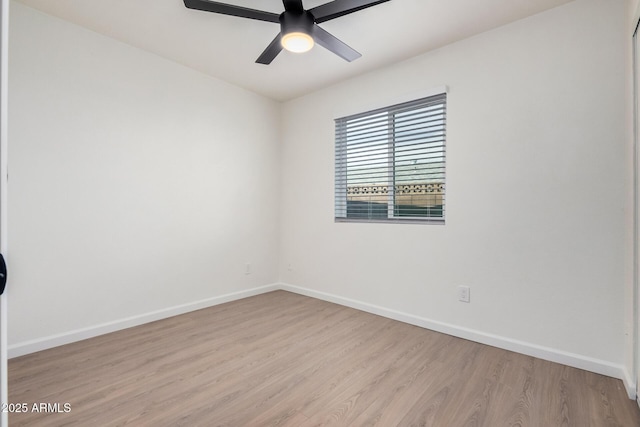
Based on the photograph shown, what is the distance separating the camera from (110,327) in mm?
2539

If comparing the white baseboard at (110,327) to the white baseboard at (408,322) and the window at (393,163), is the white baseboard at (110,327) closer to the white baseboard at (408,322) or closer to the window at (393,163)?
the white baseboard at (408,322)

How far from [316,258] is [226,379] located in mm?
Answer: 1939

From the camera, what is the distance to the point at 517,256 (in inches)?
88.1

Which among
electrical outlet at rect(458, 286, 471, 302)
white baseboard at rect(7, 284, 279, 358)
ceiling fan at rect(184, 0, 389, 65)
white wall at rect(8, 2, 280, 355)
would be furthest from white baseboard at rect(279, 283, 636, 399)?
ceiling fan at rect(184, 0, 389, 65)

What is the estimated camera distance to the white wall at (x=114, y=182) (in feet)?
7.13

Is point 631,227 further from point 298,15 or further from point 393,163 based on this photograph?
point 298,15

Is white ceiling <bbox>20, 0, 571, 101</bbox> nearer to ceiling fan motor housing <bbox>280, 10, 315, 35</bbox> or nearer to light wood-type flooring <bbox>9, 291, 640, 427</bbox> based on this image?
ceiling fan motor housing <bbox>280, 10, 315, 35</bbox>

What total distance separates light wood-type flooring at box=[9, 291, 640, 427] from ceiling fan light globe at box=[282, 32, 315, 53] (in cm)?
217

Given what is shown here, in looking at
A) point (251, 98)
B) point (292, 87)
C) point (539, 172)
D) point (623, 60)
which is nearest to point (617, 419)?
point (539, 172)

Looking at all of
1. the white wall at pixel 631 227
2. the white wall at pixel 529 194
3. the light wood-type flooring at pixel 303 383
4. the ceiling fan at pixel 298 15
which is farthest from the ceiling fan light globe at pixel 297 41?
the light wood-type flooring at pixel 303 383

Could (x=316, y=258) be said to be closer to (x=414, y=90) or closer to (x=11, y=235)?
(x=414, y=90)

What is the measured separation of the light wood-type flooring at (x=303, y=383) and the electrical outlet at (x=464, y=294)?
33 cm

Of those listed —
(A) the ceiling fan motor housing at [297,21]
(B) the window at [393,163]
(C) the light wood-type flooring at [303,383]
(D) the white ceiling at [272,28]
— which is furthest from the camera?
(B) the window at [393,163]

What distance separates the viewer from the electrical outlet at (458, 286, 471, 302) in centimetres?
246
